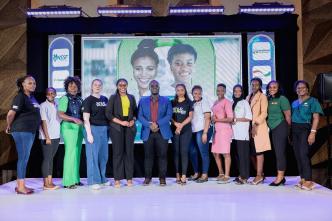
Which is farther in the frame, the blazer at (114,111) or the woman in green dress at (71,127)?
the woman in green dress at (71,127)

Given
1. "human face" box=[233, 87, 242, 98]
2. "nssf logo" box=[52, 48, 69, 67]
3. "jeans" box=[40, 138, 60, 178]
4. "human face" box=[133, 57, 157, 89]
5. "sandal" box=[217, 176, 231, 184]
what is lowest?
"sandal" box=[217, 176, 231, 184]

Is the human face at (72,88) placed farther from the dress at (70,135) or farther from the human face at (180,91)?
the human face at (180,91)

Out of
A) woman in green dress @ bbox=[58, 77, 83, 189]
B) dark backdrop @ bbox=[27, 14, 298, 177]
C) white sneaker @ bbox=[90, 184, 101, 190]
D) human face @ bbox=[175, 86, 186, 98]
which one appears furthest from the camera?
dark backdrop @ bbox=[27, 14, 298, 177]

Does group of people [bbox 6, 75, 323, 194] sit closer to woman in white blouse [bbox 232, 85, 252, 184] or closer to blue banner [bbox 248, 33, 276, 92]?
woman in white blouse [bbox 232, 85, 252, 184]

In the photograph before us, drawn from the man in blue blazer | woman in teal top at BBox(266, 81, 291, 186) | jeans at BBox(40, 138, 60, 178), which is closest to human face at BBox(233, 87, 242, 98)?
woman in teal top at BBox(266, 81, 291, 186)

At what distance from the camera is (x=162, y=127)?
5.70m

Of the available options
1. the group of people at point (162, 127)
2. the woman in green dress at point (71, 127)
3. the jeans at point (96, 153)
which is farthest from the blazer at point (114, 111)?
the woman in green dress at point (71, 127)

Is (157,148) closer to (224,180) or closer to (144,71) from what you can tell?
(224,180)

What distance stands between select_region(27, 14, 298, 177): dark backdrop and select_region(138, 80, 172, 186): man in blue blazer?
1.28 meters

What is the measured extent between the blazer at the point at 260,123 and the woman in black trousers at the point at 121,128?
184 centimetres

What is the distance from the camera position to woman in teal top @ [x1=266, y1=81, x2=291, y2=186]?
557cm

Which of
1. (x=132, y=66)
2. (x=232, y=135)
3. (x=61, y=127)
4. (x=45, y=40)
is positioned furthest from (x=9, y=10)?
(x=232, y=135)

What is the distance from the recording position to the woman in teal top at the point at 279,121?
18.3 feet

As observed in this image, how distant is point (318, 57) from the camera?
24.7 ft
